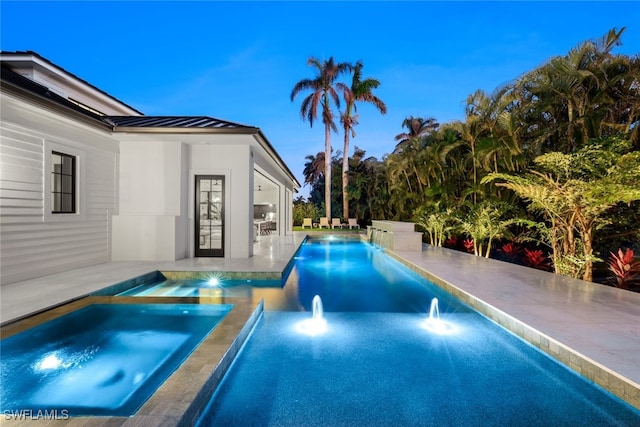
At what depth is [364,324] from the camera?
16.0 feet

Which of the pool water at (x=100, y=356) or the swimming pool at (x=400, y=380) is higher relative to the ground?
the pool water at (x=100, y=356)

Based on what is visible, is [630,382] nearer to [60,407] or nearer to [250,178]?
[60,407]

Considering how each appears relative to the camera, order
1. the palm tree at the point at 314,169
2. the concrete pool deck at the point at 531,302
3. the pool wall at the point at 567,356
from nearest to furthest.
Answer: the pool wall at the point at 567,356, the concrete pool deck at the point at 531,302, the palm tree at the point at 314,169

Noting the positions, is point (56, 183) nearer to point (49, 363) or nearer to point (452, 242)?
point (49, 363)

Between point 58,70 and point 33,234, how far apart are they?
771cm

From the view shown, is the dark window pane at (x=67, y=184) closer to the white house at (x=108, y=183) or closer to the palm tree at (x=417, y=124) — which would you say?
the white house at (x=108, y=183)

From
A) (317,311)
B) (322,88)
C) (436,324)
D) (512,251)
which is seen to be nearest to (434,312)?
(436,324)

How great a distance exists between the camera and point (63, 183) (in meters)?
7.42

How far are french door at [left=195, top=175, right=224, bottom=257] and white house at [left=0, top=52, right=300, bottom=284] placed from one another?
0.03m

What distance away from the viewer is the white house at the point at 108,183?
602 cm

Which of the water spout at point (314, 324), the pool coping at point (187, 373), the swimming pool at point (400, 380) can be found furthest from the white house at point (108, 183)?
the swimming pool at point (400, 380)

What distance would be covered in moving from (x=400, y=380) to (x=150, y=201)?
827cm

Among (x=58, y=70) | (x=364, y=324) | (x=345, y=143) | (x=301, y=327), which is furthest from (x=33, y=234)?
(x=345, y=143)

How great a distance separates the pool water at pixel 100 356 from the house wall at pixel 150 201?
4127 mm
